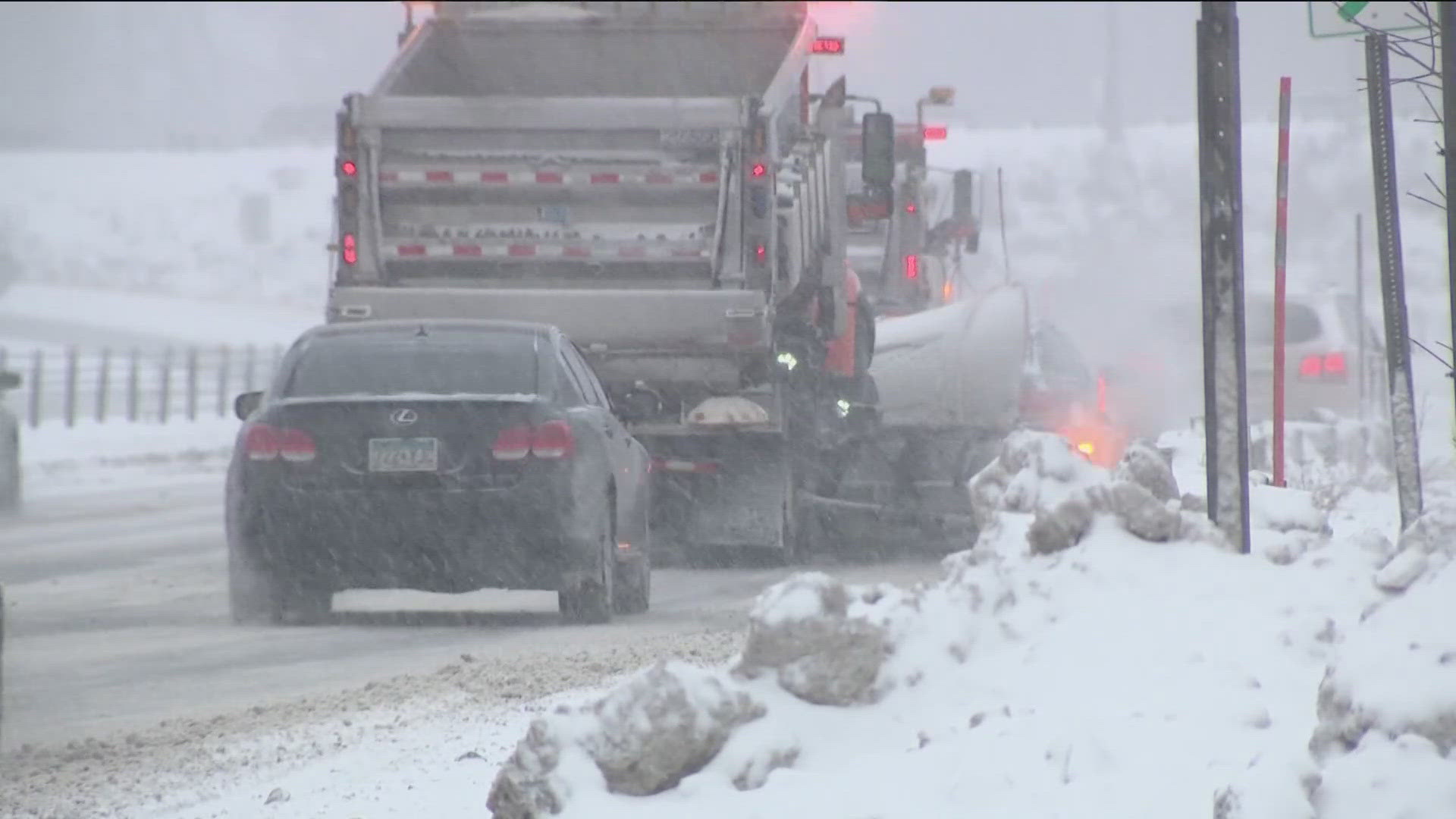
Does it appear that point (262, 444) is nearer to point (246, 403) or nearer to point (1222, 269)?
point (246, 403)

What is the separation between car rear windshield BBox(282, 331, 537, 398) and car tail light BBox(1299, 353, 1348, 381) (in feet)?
47.6

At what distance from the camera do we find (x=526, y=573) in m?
10.6

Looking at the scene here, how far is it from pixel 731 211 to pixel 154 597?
4025 millimetres

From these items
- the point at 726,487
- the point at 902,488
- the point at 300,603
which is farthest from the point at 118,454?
the point at 300,603

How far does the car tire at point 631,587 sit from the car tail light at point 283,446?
1.70m

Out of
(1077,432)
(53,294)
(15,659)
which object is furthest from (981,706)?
(53,294)

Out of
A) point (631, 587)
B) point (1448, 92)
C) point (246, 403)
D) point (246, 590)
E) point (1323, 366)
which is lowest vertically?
point (631, 587)

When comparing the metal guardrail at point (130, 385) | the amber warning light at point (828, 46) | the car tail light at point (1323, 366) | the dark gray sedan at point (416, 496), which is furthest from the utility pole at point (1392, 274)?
the metal guardrail at point (130, 385)

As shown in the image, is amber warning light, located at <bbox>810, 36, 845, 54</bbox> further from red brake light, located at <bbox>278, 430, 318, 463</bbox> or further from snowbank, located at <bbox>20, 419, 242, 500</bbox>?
snowbank, located at <bbox>20, 419, 242, 500</bbox>

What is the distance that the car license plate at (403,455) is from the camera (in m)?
10.5

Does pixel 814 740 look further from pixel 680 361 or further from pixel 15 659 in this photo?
pixel 680 361

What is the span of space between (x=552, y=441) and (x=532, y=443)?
0.30ft

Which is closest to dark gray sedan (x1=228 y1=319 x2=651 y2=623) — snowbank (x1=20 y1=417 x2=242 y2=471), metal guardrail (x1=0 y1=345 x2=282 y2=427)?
snowbank (x1=20 y1=417 x2=242 y2=471)

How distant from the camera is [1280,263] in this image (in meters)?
11.2
